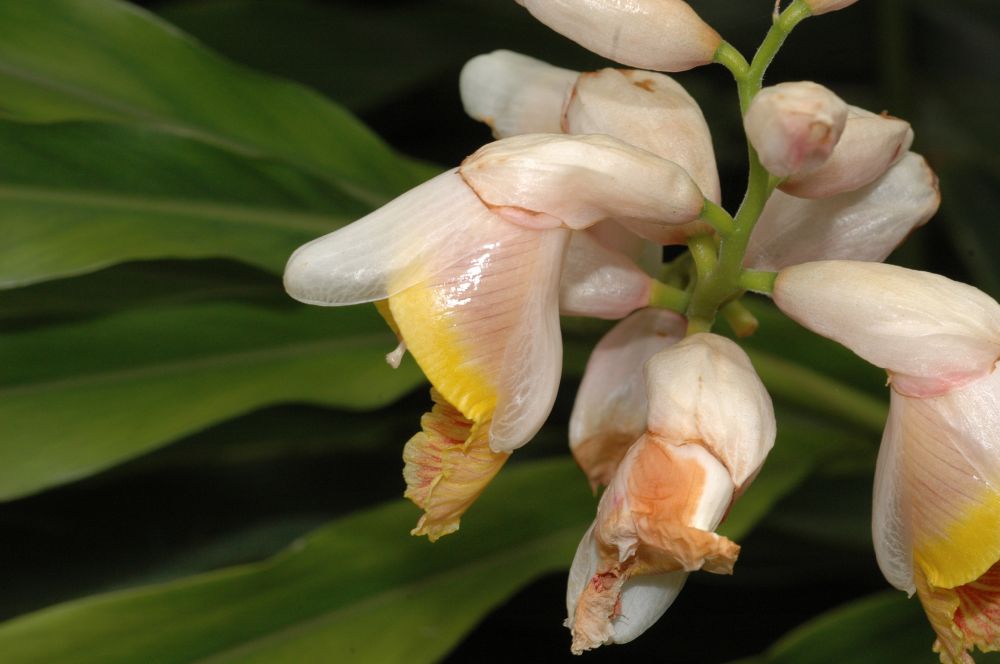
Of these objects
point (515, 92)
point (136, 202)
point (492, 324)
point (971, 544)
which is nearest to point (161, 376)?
point (136, 202)

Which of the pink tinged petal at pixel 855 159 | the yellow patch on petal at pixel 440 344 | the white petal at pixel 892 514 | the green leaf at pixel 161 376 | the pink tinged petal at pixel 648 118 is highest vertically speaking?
the pink tinged petal at pixel 648 118

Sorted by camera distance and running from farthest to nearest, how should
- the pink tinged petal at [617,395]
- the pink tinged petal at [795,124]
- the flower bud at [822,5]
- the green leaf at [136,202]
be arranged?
the green leaf at [136,202], the pink tinged petal at [617,395], the flower bud at [822,5], the pink tinged petal at [795,124]

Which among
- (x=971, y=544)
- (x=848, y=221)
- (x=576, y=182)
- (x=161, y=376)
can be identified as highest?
(x=576, y=182)

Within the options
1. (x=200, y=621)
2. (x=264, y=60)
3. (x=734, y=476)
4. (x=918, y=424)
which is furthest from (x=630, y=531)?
(x=264, y=60)

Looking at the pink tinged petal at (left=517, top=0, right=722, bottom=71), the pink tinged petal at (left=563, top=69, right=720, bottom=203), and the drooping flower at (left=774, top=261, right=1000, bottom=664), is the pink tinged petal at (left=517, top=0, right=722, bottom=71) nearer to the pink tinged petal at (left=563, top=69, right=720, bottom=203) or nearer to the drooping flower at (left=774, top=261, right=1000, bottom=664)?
the pink tinged petal at (left=563, top=69, right=720, bottom=203)

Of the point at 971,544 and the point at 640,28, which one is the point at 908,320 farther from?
the point at 640,28

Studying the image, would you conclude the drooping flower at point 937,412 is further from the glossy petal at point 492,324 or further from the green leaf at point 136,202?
the green leaf at point 136,202

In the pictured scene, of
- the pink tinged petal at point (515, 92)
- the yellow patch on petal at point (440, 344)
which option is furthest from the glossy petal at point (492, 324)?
the pink tinged petal at point (515, 92)
